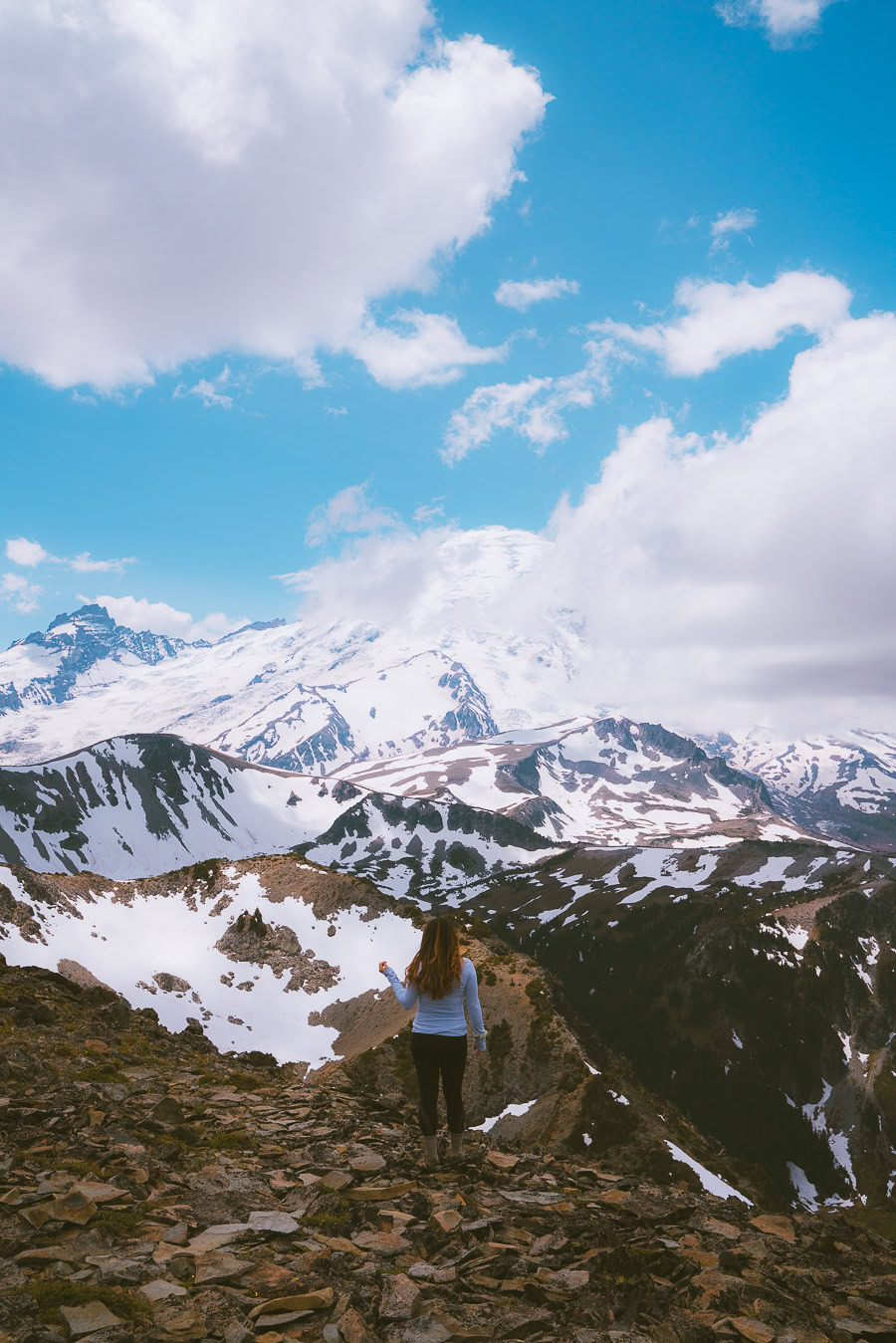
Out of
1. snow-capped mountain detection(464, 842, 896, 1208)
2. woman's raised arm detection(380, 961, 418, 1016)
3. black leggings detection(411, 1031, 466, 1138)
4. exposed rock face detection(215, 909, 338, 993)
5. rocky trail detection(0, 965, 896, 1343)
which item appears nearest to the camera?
rocky trail detection(0, 965, 896, 1343)

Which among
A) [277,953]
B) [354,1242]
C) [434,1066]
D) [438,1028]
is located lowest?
[277,953]

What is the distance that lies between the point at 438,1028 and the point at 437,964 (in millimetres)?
1214

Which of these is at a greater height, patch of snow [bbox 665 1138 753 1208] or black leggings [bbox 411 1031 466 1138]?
black leggings [bbox 411 1031 466 1138]

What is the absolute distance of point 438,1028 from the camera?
14148 millimetres

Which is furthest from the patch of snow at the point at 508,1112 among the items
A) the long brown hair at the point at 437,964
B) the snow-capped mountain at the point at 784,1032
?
the snow-capped mountain at the point at 784,1032

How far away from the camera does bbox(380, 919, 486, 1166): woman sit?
14117 mm

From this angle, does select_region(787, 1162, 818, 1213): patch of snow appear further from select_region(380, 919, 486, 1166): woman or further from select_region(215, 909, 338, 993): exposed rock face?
select_region(380, 919, 486, 1166): woman

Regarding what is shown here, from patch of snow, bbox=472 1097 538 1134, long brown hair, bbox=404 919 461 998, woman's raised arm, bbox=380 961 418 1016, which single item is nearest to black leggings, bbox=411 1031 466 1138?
woman's raised arm, bbox=380 961 418 1016

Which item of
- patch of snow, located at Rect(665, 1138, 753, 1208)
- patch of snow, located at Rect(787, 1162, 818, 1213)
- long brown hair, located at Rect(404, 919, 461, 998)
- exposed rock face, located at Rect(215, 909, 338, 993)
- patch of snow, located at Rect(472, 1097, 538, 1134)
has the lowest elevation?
patch of snow, located at Rect(787, 1162, 818, 1213)

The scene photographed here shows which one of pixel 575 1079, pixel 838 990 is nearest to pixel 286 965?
pixel 575 1079

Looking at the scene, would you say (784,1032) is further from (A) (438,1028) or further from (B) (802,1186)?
(A) (438,1028)

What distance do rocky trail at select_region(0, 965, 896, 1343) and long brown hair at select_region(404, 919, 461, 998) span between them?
10.5 ft

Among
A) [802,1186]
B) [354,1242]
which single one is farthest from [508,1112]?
[802,1186]

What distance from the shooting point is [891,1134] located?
146 metres
